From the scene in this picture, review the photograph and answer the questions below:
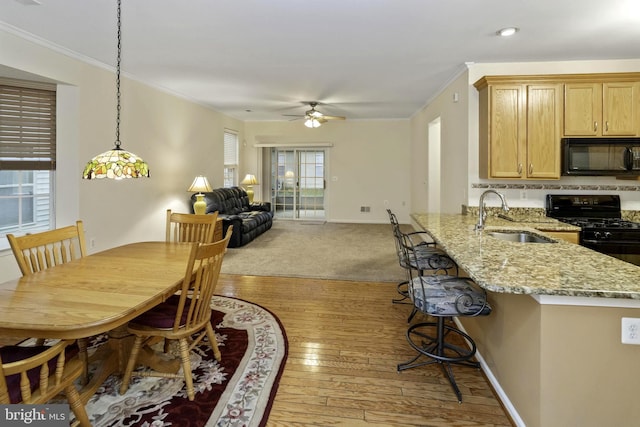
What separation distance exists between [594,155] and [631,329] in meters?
2.79

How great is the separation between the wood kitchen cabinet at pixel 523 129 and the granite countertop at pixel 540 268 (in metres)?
1.48

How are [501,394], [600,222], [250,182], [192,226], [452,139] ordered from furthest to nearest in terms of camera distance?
[250,182], [452,139], [600,222], [192,226], [501,394]

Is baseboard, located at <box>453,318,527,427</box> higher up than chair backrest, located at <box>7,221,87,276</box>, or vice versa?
chair backrest, located at <box>7,221,87,276</box>

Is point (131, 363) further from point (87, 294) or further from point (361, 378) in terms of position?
point (361, 378)

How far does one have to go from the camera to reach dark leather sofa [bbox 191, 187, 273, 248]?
6.07m

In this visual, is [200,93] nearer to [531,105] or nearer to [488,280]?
[531,105]

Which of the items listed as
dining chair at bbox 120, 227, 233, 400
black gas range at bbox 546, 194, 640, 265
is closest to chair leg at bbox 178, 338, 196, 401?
dining chair at bbox 120, 227, 233, 400

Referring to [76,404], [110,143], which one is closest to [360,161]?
[110,143]

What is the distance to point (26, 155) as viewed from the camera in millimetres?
3781

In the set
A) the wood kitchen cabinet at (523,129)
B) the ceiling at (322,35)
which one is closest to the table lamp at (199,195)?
the ceiling at (322,35)

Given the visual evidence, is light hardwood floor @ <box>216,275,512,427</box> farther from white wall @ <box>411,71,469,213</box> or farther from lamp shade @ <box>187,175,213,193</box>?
lamp shade @ <box>187,175,213,193</box>

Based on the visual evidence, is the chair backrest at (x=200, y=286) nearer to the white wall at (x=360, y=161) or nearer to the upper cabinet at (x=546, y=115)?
the upper cabinet at (x=546, y=115)

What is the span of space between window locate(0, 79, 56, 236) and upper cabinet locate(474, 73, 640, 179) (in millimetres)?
4834

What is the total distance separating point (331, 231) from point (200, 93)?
3.81m
